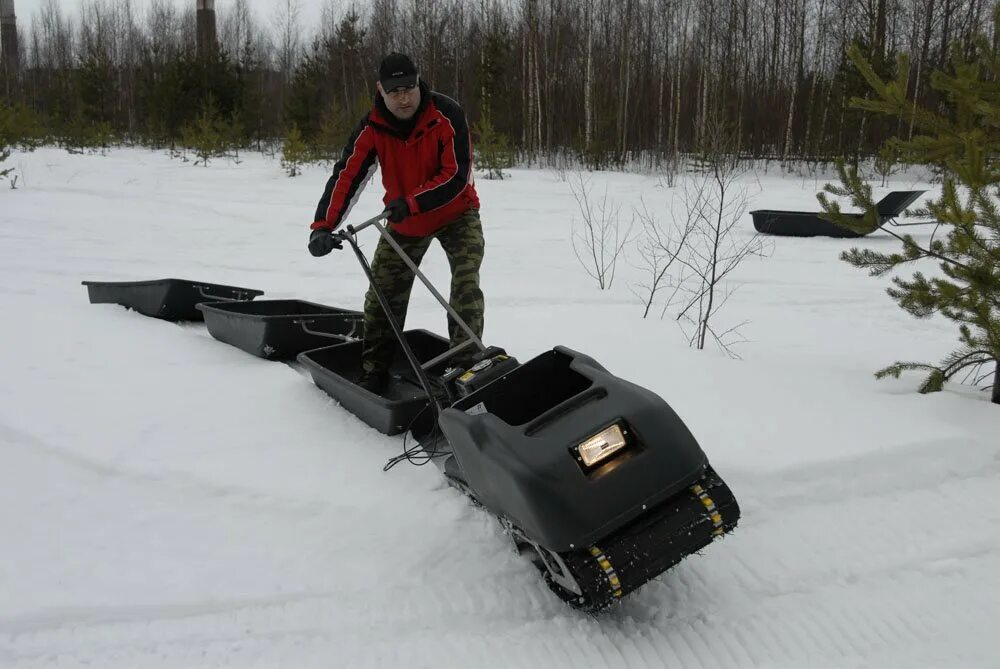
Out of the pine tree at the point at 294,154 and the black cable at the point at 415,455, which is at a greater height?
the pine tree at the point at 294,154

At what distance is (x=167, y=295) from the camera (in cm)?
521

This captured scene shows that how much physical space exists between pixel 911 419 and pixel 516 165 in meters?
18.0

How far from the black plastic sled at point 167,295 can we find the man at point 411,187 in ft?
6.54

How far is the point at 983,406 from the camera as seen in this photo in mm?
3369

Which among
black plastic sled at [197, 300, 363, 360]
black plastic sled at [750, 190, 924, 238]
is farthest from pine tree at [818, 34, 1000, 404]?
black plastic sled at [750, 190, 924, 238]

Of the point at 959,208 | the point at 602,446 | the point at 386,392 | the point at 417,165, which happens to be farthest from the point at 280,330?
the point at 959,208

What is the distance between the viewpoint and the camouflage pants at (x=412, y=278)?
12.0 feet

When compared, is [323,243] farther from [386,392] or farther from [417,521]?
[417,521]

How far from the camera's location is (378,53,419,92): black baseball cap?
330 centimetres

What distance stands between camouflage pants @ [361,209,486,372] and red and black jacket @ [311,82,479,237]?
0.25 feet

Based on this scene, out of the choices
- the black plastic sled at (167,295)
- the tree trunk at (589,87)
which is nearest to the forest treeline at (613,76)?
the tree trunk at (589,87)

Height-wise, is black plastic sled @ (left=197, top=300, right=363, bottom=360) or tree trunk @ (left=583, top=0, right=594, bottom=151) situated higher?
tree trunk @ (left=583, top=0, right=594, bottom=151)

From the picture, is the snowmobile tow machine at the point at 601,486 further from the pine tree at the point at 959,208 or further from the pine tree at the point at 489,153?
the pine tree at the point at 489,153

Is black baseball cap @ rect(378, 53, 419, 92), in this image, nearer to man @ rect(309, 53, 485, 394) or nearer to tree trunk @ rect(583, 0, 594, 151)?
man @ rect(309, 53, 485, 394)
